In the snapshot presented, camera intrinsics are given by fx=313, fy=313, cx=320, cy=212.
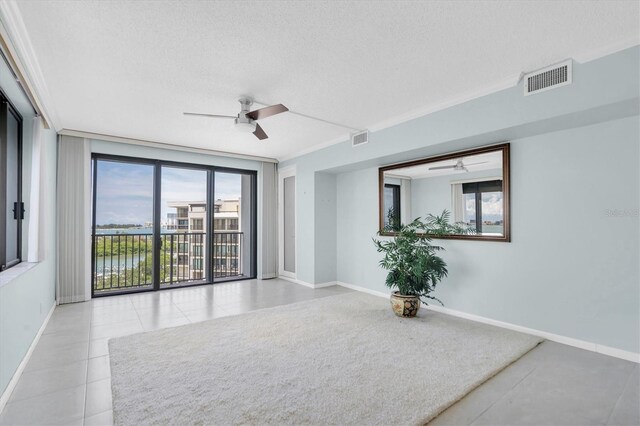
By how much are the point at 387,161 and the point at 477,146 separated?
130 cm

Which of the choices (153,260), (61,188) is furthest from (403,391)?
(61,188)

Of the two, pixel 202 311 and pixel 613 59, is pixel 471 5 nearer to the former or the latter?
pixel 613 59

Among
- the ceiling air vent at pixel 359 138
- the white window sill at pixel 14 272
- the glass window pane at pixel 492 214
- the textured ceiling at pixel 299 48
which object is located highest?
the textured ceiling at pixel 299 48

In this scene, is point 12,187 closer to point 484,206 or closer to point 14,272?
point 14,272

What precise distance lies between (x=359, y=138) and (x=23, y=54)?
12.2 ft

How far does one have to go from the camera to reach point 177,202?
229 inches

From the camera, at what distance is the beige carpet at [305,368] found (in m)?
2.02

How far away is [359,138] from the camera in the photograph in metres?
4.73

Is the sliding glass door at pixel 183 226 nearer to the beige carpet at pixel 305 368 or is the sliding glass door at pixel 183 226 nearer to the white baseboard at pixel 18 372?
the white baseboard at pixel 18 372

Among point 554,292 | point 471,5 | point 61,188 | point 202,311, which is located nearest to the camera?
point 471,5

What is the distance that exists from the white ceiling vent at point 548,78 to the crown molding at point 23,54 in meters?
3.96

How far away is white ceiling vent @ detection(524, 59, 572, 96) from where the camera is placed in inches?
105

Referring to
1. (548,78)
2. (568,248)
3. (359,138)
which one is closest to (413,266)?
(568,248)

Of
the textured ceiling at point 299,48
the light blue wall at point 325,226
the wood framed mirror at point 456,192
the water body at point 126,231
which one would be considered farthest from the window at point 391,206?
the water body at point 126,231
